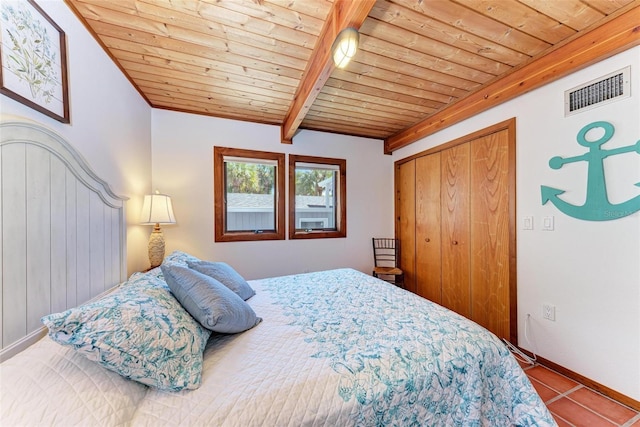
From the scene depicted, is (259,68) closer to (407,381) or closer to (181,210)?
(181,210)

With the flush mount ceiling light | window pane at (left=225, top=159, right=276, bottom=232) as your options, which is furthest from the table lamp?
the flush mount ceiling light

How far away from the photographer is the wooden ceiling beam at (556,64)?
149 cm

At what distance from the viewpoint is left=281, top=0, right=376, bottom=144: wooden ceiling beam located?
1291mm

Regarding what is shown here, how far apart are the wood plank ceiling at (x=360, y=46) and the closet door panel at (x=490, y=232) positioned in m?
0.47

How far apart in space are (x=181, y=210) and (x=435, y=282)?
10.4ft

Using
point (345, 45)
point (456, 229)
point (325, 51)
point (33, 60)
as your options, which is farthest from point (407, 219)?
point (33, 60)

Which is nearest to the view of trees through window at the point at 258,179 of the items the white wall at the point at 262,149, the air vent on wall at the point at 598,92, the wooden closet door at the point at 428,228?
the white wall at the point at 262,149

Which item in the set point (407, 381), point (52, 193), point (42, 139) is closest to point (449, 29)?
point (407, 381)

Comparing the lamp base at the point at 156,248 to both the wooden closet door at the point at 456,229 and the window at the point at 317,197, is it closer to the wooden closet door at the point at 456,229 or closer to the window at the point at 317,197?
the window at the point at 317,197

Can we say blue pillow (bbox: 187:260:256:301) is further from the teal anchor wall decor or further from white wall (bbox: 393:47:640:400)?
the teal anchor wall decor

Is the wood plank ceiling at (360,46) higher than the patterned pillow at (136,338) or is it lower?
higher

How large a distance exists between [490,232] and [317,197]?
2.10 metres

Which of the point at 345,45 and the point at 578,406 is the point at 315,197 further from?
the point at 578,406

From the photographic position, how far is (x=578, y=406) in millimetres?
1537
